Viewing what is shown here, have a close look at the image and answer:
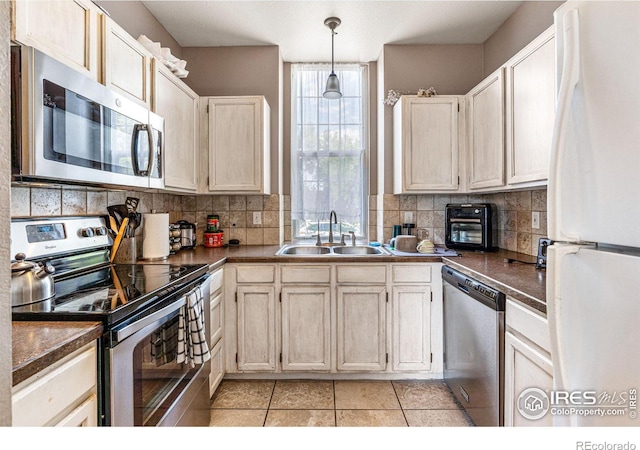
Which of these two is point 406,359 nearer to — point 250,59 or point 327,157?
point 327,157

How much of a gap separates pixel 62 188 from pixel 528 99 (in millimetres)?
2438

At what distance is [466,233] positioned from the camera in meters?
2.59

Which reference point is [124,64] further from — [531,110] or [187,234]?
[531,110]

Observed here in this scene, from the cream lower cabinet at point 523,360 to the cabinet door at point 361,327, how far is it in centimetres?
92

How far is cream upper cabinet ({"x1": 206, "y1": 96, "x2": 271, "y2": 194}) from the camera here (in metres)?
2.67

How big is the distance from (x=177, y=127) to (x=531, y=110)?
84.7 inches

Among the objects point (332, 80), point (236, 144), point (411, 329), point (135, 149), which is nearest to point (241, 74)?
point (236, 144)

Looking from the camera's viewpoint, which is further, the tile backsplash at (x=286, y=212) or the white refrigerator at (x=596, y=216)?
the tile backsplash at (x=286, y=212)

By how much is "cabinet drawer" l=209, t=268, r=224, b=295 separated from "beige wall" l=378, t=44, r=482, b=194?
5.78 ft

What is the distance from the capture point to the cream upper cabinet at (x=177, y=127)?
2.00 m

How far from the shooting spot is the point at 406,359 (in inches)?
91.7

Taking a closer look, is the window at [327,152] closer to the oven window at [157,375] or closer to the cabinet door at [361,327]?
the cabinet door at [361,327]

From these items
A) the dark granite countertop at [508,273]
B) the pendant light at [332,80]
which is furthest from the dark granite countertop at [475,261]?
the pendant light at [332,80]

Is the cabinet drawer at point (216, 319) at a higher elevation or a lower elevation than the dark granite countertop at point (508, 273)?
lower
